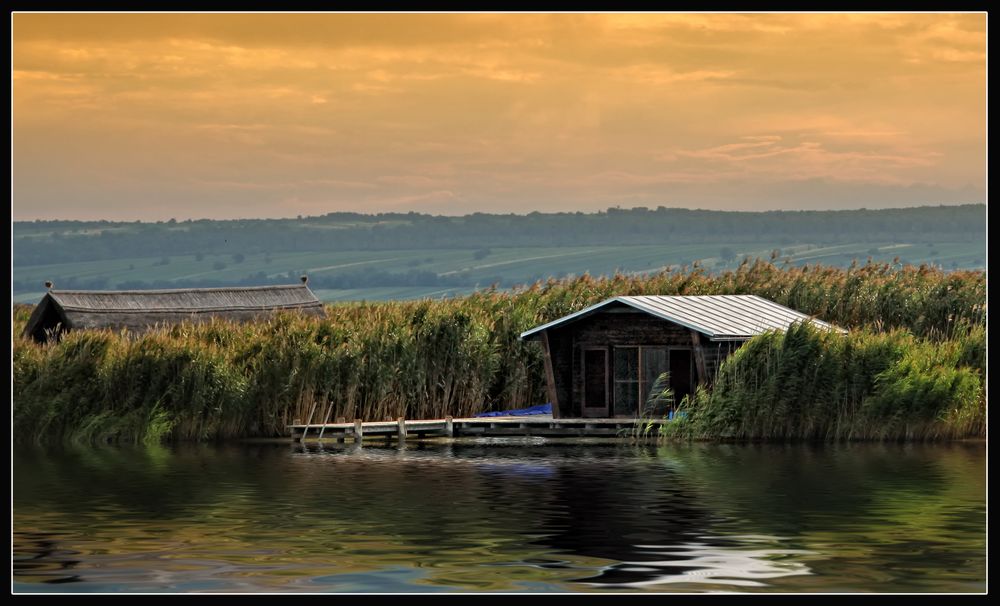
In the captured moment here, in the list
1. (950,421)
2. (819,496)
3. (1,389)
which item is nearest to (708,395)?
(950,421)

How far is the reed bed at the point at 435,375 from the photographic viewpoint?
39781mm

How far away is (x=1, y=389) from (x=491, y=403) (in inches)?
647

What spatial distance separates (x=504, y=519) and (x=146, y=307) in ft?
117

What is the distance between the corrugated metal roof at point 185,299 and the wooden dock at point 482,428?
17.6 m

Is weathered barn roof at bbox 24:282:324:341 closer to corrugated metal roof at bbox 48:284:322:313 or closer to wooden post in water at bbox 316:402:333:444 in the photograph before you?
corrugated metal roof at bbox 48:284:322:313

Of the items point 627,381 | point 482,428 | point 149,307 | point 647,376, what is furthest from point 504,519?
point 149,307

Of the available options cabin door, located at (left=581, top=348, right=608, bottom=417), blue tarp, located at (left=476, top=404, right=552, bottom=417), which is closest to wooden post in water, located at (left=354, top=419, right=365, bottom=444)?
blue tarp, located at (left=476, top=404, right=552, bottom=417)

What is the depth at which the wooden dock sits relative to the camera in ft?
135

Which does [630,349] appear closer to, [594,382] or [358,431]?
[594,382]

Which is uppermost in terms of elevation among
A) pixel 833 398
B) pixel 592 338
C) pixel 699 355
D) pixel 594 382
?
pixel 592 338

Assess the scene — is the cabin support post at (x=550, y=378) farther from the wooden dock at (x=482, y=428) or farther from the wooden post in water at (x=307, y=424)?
the wooden post in water at (x=307, y=424)

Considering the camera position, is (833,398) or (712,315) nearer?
(833,398)

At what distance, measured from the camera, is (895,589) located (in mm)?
19500

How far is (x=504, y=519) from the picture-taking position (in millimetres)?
25844
